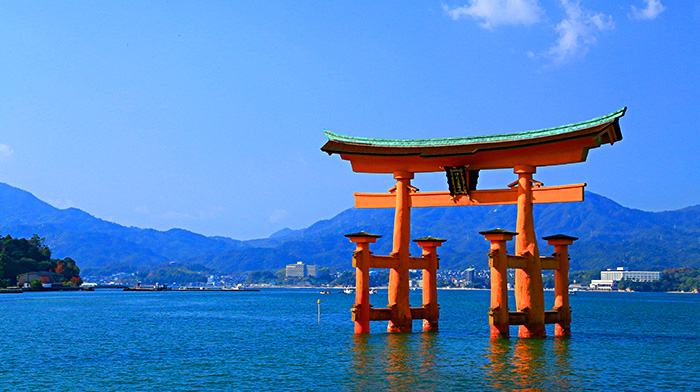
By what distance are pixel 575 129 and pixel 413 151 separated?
7.36 m

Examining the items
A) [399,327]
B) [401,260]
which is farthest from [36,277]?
[401,260]

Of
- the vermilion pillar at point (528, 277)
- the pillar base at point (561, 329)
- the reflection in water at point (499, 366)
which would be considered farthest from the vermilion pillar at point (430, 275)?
the reflection in water at point (499, 366)

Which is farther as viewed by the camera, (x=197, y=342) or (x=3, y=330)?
(x=3, y=330)

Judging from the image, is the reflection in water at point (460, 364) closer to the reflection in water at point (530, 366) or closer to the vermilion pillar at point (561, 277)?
the reflection in water at point (530, 366)

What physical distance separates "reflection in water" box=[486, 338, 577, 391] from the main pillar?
5.13 metres

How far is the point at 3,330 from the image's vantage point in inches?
1898

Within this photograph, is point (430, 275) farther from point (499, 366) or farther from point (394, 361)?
point (499, 366)

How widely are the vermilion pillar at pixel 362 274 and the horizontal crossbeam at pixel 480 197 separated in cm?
406

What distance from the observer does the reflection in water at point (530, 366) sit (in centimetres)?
2092

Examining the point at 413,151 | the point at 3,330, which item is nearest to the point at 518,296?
the point at 413,151

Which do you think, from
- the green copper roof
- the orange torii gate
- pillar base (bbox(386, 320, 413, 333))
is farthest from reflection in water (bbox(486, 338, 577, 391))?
the green copper roof

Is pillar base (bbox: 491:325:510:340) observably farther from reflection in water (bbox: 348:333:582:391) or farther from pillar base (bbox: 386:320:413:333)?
pillar base (bbox: 386:320:413:333)

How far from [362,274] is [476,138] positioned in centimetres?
820

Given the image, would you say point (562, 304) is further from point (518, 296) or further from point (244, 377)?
point (244, 377)
